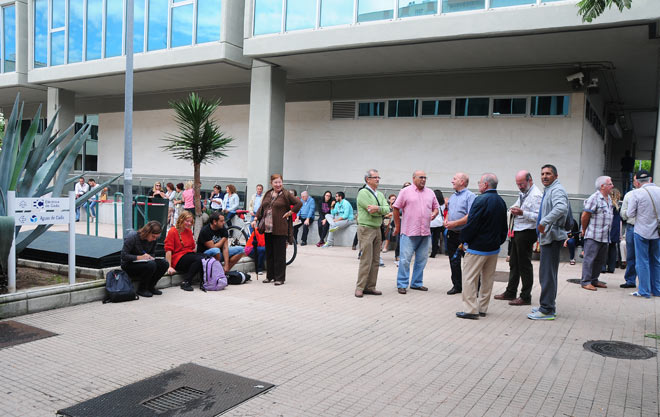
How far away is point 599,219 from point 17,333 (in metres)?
8.46

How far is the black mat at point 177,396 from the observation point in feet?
12.5

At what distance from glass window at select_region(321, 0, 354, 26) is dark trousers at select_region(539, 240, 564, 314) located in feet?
32.1

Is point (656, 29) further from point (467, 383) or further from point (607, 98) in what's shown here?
point (467, 383)

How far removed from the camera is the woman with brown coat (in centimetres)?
873

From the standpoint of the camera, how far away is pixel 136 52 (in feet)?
60.4

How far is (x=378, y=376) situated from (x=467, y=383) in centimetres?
76

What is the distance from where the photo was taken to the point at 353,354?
17.2 feet

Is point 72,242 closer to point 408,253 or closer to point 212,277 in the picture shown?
point 212,277

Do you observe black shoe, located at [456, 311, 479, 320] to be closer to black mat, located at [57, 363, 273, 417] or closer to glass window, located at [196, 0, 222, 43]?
black mat, located at [57, 363, 273, 417]

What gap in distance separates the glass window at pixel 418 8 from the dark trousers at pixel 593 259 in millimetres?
7335

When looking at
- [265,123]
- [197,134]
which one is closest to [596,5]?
[197,134]

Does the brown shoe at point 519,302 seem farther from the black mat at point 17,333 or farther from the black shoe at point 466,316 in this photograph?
the black mat at point 17,333

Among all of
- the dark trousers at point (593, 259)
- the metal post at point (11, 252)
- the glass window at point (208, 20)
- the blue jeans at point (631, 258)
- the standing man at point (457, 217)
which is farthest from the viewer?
the glass window at point (208, 20)

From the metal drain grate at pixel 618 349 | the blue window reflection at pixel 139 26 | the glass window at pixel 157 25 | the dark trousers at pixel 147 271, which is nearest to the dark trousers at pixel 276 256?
the dark trousers at pixel 147 271
